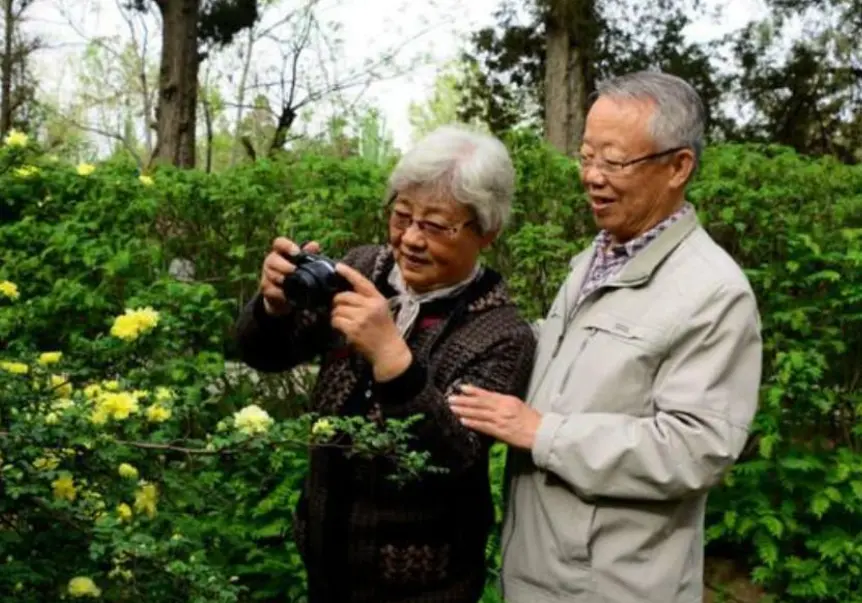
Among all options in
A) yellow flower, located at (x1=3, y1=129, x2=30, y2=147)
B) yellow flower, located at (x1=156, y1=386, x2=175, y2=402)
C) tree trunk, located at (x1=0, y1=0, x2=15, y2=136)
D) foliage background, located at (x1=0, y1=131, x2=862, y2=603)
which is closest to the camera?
yellow flower, located at (x1=156, y1=386, x2=175, y2=402)

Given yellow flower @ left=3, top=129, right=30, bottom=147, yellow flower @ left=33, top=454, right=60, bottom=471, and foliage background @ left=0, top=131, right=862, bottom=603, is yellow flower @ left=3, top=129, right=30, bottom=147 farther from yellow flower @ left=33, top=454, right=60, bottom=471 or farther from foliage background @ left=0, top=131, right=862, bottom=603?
yellow flower @ left=33, top=454, right=60, bottom=471

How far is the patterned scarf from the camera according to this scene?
2270 millimetres

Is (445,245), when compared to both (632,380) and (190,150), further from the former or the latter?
(190,150)

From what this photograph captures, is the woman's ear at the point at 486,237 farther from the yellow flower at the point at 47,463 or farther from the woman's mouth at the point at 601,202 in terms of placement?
the yellow flower at the point at 47,463

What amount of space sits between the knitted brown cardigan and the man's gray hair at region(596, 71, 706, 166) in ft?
1.46

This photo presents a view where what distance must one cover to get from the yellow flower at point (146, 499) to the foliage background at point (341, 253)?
625 millimetres

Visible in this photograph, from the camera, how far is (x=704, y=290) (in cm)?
203

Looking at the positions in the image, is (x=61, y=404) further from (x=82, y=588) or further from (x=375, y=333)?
(x=375, y=333)

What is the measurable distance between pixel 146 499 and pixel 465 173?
0.85 m

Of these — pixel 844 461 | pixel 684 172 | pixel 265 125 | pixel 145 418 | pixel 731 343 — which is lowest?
pixel 844 461

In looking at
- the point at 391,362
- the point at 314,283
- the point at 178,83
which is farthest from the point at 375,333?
the point at 178,83

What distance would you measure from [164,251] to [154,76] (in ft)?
80.1

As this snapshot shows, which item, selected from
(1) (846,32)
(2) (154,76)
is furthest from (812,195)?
(2) (154,76)

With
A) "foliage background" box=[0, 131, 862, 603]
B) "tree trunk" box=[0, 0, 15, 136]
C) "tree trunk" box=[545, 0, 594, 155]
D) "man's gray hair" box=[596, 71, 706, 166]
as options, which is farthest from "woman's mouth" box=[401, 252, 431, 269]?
"tree trunk" box=[0, 0, 15, 136]
